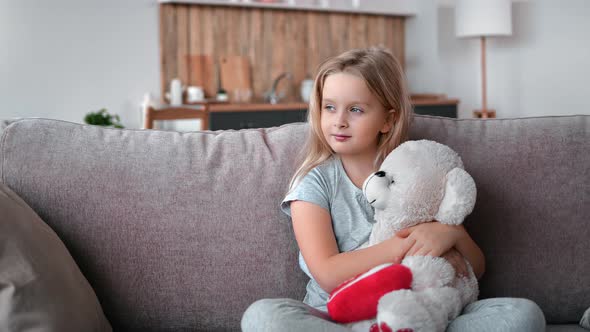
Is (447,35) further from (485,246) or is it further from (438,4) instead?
(485,246)

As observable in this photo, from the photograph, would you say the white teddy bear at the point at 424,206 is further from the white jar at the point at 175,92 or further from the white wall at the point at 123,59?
the white jar at the point at 175,92

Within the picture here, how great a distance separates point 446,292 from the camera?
132 cm

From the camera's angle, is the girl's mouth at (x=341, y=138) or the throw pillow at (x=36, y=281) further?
the girl's mouth at (x=341, y=138)

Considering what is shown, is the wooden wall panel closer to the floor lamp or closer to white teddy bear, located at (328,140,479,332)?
the floor lamp

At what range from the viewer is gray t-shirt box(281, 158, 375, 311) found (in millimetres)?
1521

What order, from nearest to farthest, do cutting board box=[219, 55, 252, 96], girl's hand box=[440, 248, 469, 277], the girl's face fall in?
1. girl's hand box=[440, 248, 469, 277]
2. the girl's face
3. cutting board box=[219, 55, 252, 96]

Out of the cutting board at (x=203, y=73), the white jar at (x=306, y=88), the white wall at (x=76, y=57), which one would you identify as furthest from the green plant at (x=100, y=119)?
the white jar at (x=306, y=88)

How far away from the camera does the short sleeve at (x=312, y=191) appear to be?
151 cm

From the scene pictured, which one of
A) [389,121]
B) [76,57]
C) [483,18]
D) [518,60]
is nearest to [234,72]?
[76,57]

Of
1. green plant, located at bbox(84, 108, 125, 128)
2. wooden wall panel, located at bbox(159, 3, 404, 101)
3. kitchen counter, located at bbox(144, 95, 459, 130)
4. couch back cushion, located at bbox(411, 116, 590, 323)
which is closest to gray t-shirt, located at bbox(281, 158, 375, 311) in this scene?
couch back cushion, located at bbox(411, 116, 590, 323)

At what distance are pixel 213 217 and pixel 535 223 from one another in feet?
2.37

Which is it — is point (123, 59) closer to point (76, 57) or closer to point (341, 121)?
point (76, 57)

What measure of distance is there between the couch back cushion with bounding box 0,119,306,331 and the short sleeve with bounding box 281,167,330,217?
0.24 ft

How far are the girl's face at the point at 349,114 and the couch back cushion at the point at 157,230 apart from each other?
18cm
